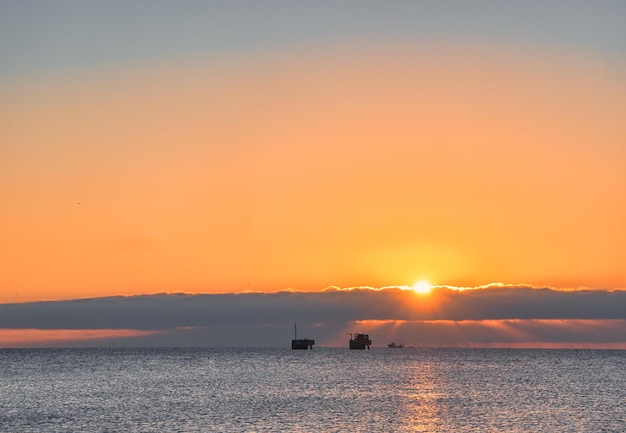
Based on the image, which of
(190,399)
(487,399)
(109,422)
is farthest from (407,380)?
(109,422)

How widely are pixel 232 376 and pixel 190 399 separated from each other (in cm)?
6958

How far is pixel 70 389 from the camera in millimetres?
Answer: 154625

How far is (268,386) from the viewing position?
159m

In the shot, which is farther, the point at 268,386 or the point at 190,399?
the point at 268,386

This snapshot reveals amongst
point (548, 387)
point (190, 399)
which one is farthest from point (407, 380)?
point (190, 399)

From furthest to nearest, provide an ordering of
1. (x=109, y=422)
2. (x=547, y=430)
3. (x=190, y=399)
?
(x=190, y=399) < (x=109, y=422) < (x=547, y=430)

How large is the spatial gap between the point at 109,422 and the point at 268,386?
205 ft

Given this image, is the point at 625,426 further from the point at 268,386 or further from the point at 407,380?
the point at 407,380

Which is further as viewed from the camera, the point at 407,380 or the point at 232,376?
the point at 232,376

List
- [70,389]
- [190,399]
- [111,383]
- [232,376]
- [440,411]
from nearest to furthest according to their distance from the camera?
[440,411], [190,399], [70,389], [111,383], [232,376]

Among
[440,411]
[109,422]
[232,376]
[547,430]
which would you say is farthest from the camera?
[232,376]

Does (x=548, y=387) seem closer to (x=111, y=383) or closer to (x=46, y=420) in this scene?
(x=111, y=383)

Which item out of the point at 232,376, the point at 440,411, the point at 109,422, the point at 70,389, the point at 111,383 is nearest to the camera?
the point at 109,422

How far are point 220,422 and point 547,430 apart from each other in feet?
112
